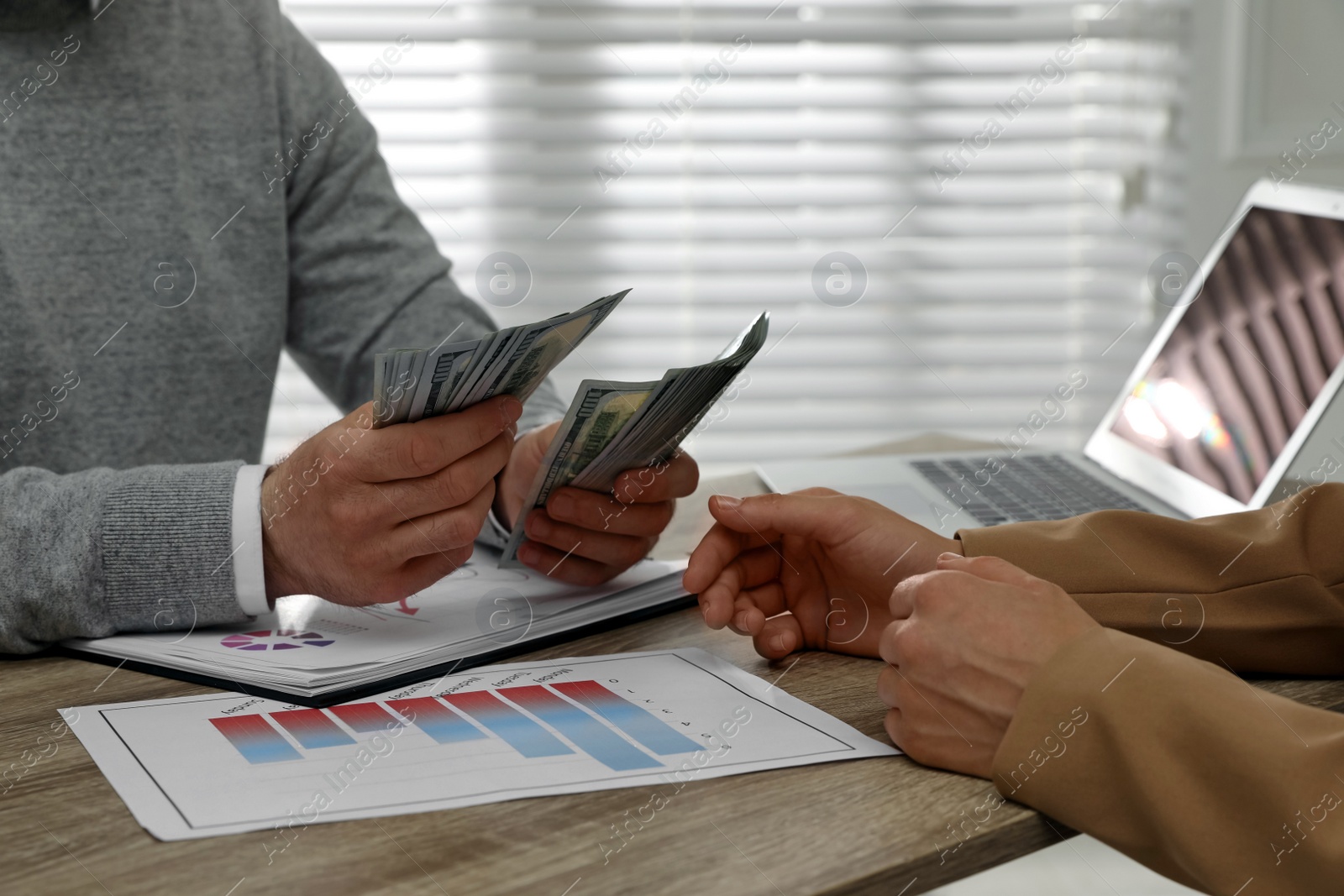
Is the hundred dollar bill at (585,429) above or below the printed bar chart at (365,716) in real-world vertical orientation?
above

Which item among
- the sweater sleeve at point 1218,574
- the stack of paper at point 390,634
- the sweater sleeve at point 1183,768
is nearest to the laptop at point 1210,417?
the sweater sleeve at point 1218,574

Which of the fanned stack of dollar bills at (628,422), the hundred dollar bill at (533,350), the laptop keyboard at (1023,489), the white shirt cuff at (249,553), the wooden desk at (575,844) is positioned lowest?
the laptop keyboard at (1023,489)

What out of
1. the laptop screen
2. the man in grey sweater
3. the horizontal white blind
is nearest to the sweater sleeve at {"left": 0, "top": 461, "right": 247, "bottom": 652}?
the man in grey sweater

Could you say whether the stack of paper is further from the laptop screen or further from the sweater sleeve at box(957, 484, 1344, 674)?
the laptop screen

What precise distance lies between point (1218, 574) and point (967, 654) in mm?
234

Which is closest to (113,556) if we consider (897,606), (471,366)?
(471,366)

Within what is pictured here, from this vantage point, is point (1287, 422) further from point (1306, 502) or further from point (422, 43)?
point (422, 43)

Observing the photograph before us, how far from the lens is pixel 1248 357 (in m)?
1.11

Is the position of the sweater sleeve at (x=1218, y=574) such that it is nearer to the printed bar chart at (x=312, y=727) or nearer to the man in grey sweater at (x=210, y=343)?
the man in grey sweater at (x=210, y=343)

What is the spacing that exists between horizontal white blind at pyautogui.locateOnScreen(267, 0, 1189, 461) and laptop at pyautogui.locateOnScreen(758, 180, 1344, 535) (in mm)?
973

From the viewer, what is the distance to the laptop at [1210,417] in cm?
101

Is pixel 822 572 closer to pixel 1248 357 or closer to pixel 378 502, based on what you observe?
pixel 378 502

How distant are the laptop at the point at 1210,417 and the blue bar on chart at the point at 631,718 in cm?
45

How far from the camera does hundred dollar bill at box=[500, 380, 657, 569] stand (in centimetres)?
70
